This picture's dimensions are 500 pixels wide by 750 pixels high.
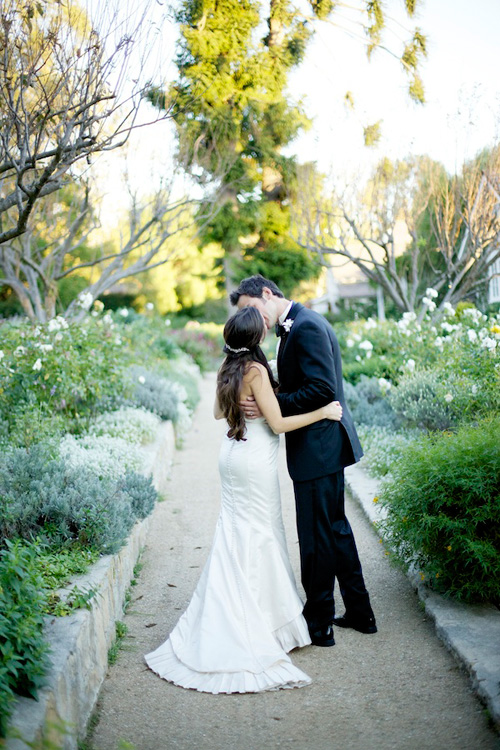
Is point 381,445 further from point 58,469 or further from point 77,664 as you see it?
point 77,664

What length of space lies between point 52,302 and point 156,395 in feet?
9.07

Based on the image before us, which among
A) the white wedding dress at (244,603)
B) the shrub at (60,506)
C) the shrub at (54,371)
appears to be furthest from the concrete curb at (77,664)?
the shrub at (54,371)

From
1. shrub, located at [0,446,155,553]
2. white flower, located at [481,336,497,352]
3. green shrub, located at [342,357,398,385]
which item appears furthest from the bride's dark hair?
green shrub, located at [342,357,398,385]

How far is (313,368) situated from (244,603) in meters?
1.31

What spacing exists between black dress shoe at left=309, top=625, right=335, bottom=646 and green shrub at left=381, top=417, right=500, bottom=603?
696mm

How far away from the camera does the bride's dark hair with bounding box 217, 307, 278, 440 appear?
3803 millimetres

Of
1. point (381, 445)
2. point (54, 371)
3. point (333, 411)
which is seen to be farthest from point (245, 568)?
point (54, 371)

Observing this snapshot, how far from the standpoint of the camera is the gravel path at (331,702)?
9.86 ft

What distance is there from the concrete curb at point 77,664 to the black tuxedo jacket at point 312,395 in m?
1.26

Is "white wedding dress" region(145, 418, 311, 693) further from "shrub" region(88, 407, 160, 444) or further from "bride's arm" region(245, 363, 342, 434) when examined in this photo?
"shrub" region(88, 407, 160, 444)

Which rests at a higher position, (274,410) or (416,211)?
(416,211)

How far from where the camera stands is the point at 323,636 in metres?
3.91

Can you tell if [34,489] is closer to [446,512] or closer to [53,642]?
[53,642]

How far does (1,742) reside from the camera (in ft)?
7.14
